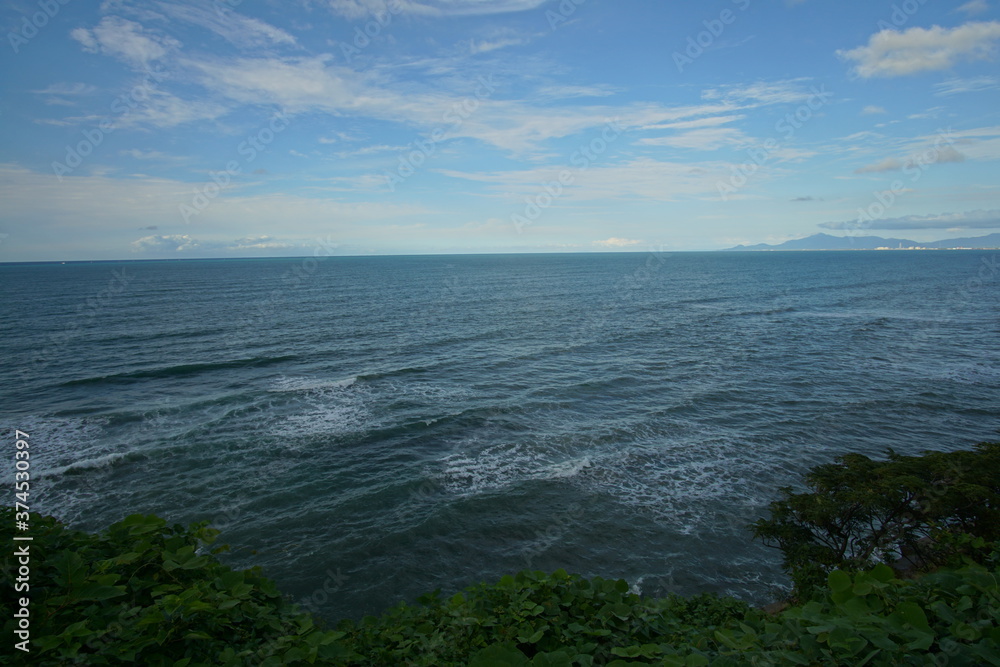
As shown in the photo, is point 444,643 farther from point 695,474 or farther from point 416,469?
point 695,474

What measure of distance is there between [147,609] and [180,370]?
38.6m

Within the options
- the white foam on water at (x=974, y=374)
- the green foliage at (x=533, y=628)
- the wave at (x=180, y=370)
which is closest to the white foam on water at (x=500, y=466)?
the green foliage at (x=533, y=628)

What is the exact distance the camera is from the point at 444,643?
6.23 meters

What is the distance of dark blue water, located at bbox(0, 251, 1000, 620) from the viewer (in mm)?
17406

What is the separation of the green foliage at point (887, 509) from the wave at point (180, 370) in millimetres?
38047

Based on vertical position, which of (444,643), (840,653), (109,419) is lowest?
(109,419)

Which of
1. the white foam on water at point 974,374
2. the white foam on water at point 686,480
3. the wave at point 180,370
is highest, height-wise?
the wave at point 180,370

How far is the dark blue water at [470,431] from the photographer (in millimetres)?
17406

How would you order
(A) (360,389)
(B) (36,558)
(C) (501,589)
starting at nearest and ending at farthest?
(B) (36,558)
(C) (501,589)
(A) (360,389)

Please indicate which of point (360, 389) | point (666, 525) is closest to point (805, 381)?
point (666, 525)

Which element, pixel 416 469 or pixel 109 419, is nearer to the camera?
pixel 416 469

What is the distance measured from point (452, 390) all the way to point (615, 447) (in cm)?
1288

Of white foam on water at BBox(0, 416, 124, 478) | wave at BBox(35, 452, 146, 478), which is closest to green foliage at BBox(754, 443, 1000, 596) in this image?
wave at BBox(35, 452, 146, 478)

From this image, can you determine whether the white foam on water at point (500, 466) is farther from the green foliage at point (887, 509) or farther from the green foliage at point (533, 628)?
the green foliage at point (533, 628)
